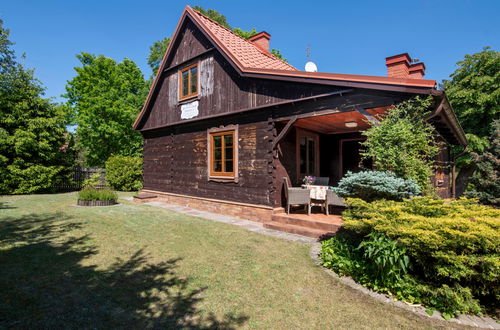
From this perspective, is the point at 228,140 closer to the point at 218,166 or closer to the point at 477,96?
the point at 218,166

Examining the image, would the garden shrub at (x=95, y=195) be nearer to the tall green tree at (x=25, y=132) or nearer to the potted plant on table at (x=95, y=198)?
the potted plant on table at (x=95, y=198)

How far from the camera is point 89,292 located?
3195 mm

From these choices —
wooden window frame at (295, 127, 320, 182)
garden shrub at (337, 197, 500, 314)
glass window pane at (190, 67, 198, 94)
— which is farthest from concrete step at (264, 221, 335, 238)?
glass window pane at (190, 67, 198, 94)

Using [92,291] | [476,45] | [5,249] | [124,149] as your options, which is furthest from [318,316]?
[124,149]

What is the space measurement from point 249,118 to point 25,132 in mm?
13102

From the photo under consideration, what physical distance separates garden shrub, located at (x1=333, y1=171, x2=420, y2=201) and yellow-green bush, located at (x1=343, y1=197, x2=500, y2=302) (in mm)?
893

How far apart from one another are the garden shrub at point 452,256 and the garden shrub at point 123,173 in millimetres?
16024

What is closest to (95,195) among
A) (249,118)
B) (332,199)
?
(249,118)

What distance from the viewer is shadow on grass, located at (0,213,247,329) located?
2623 millimetres

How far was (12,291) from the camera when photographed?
3137 millimetres

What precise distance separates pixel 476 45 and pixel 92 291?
22761 mm

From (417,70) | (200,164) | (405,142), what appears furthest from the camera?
(200,164)

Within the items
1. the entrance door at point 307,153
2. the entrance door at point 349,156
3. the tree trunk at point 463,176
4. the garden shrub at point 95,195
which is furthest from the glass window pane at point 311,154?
the tree trunk at point 463,176

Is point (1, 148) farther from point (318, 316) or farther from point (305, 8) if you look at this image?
Result: point (318, 316)
